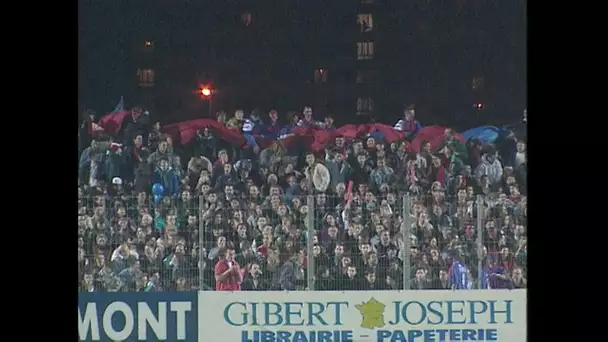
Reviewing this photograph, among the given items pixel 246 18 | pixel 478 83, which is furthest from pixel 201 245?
pixel 478 83

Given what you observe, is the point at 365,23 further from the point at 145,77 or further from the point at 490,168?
the point at 145,77

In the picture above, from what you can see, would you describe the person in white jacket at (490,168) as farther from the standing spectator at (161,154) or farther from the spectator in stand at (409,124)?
the standing spectator at (161,154)

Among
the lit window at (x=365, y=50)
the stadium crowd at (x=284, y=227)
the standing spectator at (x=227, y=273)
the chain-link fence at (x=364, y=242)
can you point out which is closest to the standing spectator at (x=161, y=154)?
the stadium crowd at (x=284, y=227)

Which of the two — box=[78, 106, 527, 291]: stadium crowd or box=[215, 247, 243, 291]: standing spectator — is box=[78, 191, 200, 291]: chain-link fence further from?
box=[215, 247, 243, 291]: standing spectator

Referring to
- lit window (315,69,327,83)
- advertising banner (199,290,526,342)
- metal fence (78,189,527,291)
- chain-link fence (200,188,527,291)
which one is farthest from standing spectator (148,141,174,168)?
lit window (315,69,327,83)

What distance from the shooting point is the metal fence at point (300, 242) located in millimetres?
5340

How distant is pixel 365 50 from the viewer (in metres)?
6.18

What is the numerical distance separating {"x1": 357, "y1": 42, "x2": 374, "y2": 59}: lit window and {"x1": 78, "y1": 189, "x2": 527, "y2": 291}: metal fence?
3.47 feet
